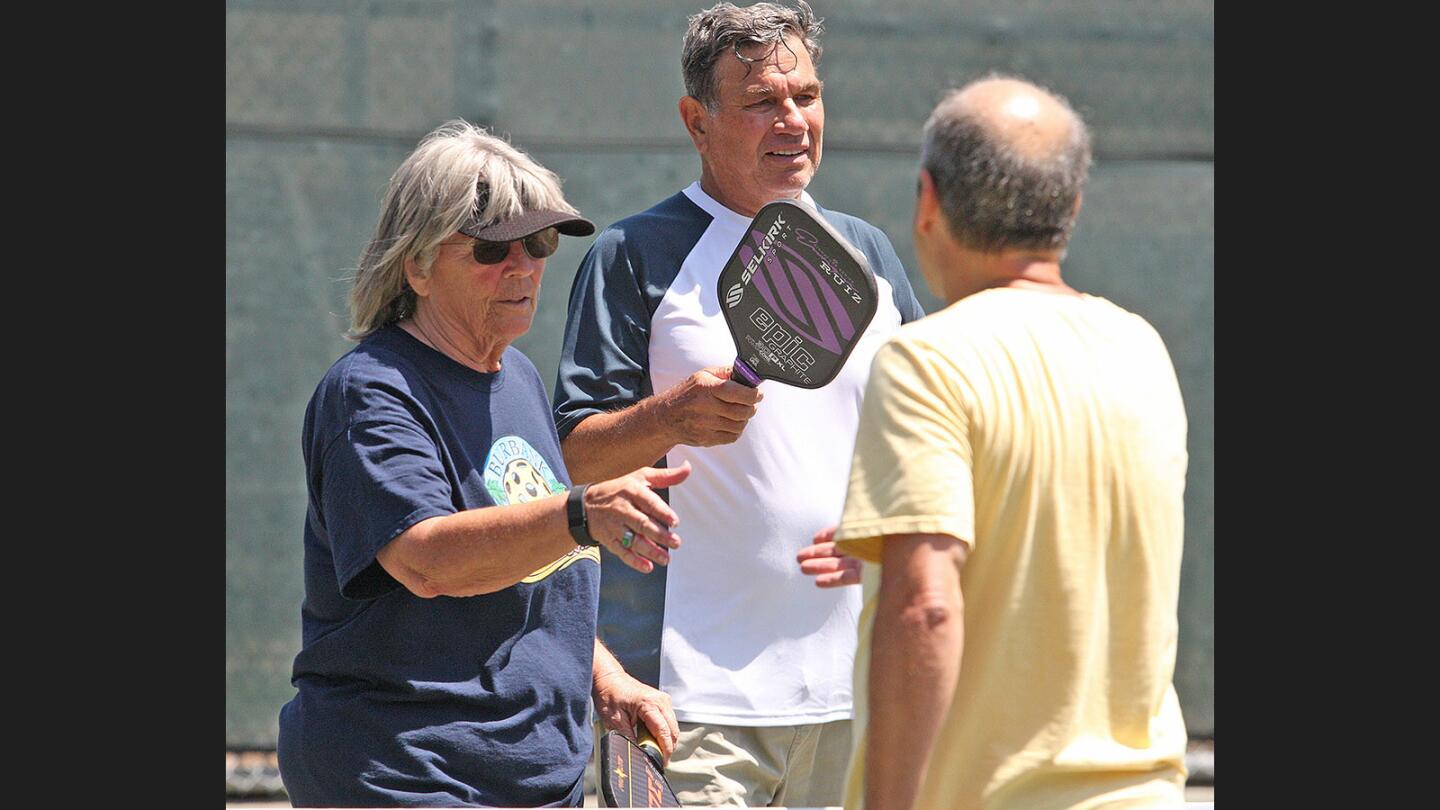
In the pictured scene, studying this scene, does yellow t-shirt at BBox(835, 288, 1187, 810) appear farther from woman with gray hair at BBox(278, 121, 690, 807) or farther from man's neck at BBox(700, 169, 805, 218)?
man's neck at BBox(700, 169, 805, 218)

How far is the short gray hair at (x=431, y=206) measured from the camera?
2.42m

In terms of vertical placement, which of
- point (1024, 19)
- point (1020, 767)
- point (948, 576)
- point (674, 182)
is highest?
point (1024, 19)

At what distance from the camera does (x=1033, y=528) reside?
5.64 feet

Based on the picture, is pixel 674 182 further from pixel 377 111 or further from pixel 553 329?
pixel 377 111

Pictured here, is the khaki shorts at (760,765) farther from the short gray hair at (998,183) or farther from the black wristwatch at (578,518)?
the short gray hair at (998,183)

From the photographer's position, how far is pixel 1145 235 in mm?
5004

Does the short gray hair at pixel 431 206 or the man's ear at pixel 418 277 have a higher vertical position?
the short gray hair at pixel 431 206

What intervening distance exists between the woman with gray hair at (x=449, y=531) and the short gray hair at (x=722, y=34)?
0.68 meters

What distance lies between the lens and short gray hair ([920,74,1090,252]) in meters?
1.77

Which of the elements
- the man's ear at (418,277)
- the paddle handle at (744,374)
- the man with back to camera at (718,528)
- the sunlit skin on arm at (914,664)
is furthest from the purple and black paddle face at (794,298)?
the sunlit skin on arm at (914,664)

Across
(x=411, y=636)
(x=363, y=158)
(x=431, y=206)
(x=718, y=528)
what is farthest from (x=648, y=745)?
(x=363, y=158)

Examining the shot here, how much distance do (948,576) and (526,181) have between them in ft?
3.54

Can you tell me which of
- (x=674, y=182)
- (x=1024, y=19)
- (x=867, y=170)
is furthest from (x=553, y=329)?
(x=1024, y=19)

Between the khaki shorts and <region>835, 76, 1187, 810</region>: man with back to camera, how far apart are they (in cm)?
103
